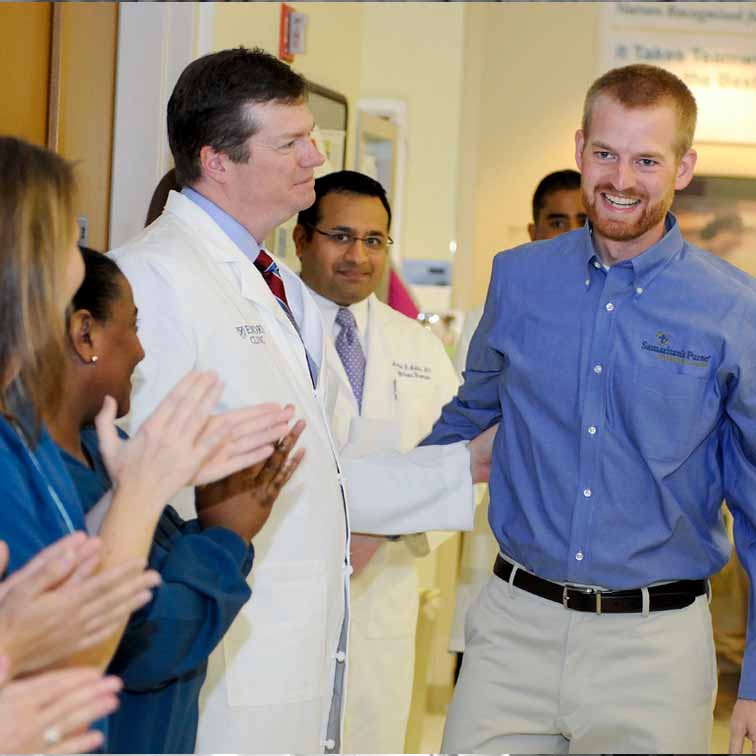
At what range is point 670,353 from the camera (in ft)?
6.77

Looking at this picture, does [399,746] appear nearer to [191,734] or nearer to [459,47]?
[191,734]

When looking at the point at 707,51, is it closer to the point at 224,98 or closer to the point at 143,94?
the point at 143,94

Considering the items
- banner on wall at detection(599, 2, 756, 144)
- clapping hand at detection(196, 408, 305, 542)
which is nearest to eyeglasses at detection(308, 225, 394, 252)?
clapping hand at detection(196, 408, 305, 542)

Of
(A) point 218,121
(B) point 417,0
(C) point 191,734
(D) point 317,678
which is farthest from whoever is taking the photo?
(B) point 417,0

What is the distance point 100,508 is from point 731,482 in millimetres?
1073

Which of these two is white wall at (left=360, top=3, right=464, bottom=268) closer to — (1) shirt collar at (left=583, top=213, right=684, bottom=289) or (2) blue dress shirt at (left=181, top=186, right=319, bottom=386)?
(2) blue dress shirt at (left=181, top=186, right=319, bottom=386)

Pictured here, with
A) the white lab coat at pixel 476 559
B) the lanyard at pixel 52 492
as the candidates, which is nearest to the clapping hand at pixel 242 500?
the lanyard at pixel 52 492

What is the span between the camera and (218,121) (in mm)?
2227

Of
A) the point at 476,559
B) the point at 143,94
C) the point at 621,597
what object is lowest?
the point at 476,559

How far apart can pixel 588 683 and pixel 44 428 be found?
1067 mm

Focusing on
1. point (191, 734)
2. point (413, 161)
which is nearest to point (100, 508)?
point (191, 734)

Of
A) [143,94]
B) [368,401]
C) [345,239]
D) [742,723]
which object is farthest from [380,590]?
[143,94]

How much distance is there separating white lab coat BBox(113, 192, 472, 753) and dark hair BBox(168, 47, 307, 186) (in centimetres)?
13

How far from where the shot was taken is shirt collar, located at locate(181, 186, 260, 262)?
2.23 meters
